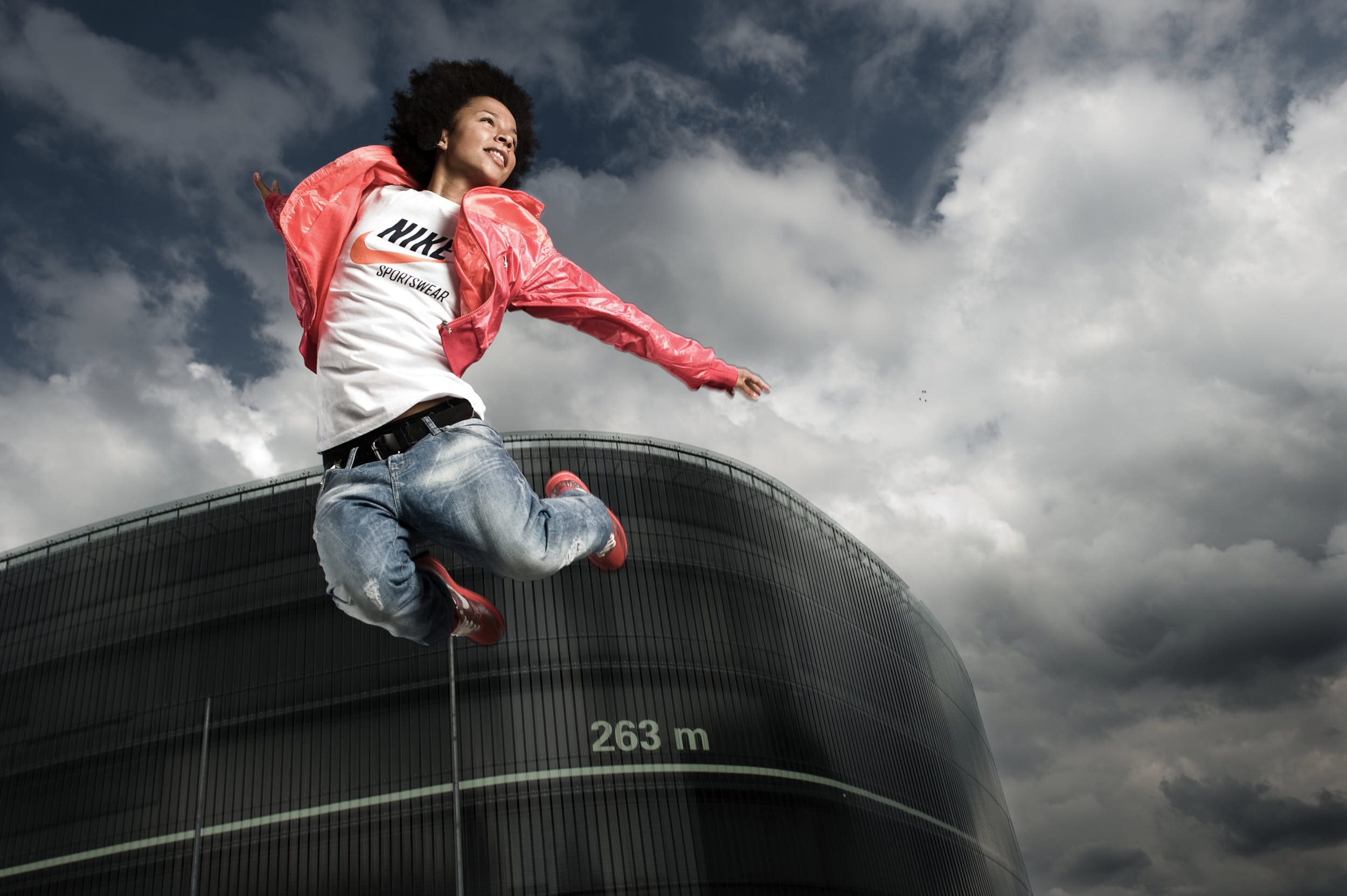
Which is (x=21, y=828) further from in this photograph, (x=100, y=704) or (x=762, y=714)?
(x=762, y=714)

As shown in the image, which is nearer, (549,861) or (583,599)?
(549,861)

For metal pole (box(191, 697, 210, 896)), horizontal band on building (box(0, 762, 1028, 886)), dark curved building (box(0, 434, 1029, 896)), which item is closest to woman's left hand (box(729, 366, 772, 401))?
metal pole (box(191, 697, 210, 896))

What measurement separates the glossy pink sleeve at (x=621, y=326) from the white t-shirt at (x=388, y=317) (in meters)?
0.42

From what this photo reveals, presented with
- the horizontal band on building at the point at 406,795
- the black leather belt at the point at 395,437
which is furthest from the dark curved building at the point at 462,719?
the black leather belt at the point at 395,437

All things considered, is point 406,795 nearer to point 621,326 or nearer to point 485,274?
point 621,326

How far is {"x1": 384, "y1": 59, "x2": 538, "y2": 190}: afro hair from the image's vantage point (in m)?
4.37

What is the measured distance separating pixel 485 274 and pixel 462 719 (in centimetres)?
3142

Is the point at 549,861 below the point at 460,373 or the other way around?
the other way around

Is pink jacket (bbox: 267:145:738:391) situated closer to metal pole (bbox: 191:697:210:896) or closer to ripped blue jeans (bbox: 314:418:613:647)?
ripped blue jeans (bbox: 314:418:613:647)

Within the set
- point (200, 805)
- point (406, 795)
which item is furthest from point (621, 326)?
point (406, 795)

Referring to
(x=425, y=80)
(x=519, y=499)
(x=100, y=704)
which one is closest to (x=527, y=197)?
(x=425, y=80)

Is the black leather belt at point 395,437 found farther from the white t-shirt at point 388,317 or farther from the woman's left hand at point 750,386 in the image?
the woman's left hand at point 750,386

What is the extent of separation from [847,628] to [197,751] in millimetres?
26712

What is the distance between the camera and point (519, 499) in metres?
3.33
